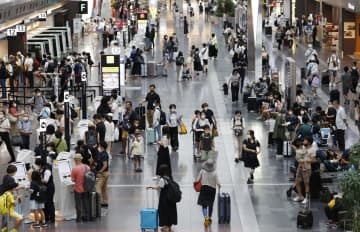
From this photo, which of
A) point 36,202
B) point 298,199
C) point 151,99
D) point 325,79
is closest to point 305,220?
point 298,199

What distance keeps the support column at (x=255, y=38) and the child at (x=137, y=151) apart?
65.4 ft

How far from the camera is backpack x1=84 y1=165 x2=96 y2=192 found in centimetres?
1822

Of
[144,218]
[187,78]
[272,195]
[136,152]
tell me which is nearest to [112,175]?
[136,152]

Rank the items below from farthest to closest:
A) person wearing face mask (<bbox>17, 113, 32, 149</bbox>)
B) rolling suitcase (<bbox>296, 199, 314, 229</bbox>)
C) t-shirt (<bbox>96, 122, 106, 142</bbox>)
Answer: person wearing face mask (<bbox>17, 113, 32, 149</bbox>), t-shirt (<bbox>96, 122, 106, 142</bbox>), rolling suitcase (<bbox>296, 199, 314, 229</bbox>)

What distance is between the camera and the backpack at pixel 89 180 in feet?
59.8

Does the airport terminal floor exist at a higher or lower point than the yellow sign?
lower

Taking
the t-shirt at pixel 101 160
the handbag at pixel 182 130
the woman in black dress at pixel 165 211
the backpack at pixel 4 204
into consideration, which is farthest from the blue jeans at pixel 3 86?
the backpack at pixel 4 204

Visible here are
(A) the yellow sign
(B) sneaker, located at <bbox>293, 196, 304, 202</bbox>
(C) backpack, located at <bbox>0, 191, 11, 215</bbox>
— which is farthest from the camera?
(A) the yellow sign

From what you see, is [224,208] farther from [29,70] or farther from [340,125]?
[29,70]

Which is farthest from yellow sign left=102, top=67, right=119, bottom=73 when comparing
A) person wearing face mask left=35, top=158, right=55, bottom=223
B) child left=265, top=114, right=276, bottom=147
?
person wearing face mask left=35, top=158, right=55, bottom=223

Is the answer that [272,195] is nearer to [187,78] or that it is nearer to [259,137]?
[259,137]

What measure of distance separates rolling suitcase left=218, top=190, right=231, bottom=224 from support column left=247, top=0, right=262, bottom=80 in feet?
82.0

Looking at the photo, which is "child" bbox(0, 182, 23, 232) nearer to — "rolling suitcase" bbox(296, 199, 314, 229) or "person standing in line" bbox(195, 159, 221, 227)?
"person standing in line" bbox(195, 159, 221, 227)

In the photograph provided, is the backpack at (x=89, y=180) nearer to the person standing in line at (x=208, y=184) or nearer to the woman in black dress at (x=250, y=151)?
the person standing in line at (x=208, y=184)
